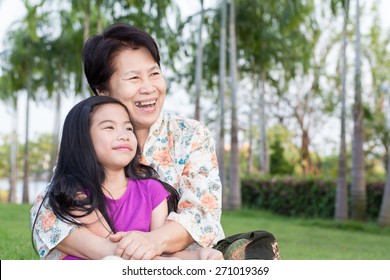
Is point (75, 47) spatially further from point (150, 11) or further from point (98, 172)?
point (98, 172)

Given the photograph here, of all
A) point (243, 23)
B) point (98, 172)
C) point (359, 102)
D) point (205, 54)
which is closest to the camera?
point (98, 172)

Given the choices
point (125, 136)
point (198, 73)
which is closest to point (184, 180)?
point (125, 136)

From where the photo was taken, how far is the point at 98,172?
2869 mm

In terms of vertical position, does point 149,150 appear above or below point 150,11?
below

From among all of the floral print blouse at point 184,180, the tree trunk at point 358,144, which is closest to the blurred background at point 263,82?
the tree trunk at point 358,144

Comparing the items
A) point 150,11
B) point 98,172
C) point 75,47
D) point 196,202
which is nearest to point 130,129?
point 98,172

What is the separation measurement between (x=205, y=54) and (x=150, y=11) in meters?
5.22

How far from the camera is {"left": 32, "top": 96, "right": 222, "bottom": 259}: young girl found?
2.83 meters

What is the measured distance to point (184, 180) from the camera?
3.16 meters

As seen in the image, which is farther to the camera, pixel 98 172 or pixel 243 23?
pixel 243 23

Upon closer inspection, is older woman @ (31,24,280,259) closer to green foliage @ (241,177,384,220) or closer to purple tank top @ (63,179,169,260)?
purple tank top @ (63,179,169,260)

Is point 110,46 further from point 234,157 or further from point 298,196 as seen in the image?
point 298,196
